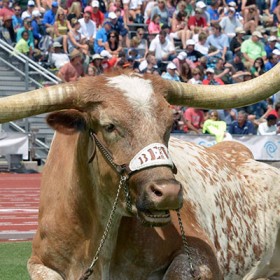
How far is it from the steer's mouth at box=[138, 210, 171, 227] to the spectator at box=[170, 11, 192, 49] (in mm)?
21586

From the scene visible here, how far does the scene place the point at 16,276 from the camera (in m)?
9.24

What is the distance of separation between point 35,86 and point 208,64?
521cm

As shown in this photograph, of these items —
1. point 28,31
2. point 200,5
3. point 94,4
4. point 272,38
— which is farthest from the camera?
point 200,5

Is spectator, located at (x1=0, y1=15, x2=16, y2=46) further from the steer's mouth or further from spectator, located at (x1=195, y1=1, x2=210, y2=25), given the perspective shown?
the steer's mouth

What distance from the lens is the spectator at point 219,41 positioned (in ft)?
88.0

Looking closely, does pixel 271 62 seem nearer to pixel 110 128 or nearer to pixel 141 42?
pixel 141 42

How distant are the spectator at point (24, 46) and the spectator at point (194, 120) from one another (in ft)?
13.8

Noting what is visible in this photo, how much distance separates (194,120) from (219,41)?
5338mm

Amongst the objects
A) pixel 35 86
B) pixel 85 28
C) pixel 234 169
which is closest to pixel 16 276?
pixel 234 169

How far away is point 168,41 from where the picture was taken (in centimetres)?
2592

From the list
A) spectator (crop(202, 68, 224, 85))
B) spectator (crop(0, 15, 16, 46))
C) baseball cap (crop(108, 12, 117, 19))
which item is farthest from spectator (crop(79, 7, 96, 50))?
spectator (crop(202, 68, 224, 85))

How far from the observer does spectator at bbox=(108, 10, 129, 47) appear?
1018 inches

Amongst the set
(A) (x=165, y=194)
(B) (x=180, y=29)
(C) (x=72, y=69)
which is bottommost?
(C) (x=72, y=69)

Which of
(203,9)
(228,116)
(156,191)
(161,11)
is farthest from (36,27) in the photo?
(156,191)
